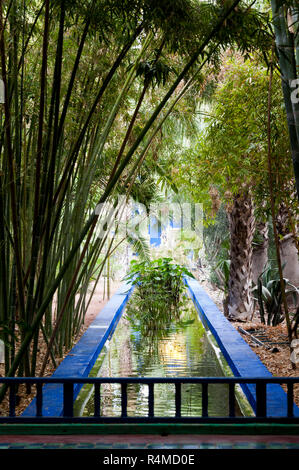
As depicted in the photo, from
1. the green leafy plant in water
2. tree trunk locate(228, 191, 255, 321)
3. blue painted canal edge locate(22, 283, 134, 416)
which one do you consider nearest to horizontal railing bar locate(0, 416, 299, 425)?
blue painted canal edge locate(22, 283, 134, 416)

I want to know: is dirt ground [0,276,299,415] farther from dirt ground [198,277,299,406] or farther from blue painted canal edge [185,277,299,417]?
blue painted canal edge [185,277,299,417]

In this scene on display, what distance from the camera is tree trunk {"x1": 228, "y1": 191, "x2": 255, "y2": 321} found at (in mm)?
7863

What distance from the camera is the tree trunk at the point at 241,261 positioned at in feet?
25.8

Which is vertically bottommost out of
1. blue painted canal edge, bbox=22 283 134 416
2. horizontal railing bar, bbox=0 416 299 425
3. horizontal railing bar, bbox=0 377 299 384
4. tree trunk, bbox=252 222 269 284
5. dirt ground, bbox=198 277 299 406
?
dirt ground, bbox=198 277 299 406

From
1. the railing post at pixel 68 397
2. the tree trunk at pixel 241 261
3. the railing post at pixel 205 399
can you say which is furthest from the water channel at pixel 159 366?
the tree trunk at pixel 241 261

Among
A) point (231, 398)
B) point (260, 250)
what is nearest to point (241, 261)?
point (260, 250)

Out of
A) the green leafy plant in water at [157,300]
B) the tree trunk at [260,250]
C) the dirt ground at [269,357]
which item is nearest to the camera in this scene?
the dirt ground at [269,357]

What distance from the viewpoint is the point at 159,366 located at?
14.2 ft

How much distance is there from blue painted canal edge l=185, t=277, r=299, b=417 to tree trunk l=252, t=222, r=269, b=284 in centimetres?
274

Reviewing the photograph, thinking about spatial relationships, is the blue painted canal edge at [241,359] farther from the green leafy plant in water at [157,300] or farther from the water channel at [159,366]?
the green leafy plant in water at [157,300]

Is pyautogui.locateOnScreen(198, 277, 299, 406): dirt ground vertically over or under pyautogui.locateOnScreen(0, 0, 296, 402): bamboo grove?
under

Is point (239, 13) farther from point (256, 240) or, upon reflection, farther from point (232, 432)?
point (256, 240)

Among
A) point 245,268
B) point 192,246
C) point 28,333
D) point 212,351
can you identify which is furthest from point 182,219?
point 28,333

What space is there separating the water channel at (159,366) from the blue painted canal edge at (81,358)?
0.37ft
